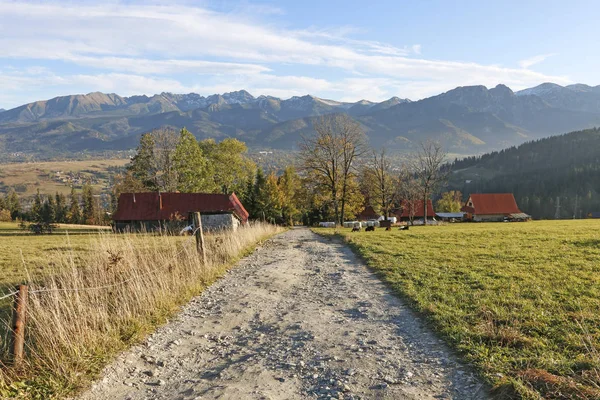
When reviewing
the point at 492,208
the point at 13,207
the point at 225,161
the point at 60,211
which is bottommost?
the point at 492,208

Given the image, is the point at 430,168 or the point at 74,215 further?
the point at 74,215

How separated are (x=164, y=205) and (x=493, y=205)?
2920 inches

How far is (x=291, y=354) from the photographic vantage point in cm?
603

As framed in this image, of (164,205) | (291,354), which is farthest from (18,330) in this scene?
(164,205)

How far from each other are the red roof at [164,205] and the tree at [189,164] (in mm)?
8758

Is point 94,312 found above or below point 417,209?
above

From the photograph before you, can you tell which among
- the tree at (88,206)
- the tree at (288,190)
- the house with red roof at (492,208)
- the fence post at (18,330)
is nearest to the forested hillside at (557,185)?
the house with red roof at (492,208)

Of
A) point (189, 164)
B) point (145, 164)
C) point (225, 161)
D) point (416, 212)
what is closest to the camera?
point (189, 164)

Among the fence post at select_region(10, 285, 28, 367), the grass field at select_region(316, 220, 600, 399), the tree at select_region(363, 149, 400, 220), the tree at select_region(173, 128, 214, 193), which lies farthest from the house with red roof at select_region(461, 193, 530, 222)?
the fence post at select_region(10, 285, 28, 367)

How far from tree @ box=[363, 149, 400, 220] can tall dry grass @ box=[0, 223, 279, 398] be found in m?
48.2

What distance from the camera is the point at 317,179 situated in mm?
46156

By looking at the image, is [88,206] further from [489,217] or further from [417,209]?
[489,217]

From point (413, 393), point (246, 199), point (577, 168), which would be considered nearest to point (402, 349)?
point (413, 393)

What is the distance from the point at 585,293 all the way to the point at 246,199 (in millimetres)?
61840
